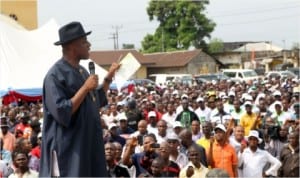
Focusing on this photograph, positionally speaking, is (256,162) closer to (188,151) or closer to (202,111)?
(188,151)

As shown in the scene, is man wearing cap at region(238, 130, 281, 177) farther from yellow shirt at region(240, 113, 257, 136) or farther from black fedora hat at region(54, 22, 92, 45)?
black fedora hat at region(54, 22, 92, 45)

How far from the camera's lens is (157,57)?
5778 centimetres

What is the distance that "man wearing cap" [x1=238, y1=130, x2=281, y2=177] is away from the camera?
24.7 ft

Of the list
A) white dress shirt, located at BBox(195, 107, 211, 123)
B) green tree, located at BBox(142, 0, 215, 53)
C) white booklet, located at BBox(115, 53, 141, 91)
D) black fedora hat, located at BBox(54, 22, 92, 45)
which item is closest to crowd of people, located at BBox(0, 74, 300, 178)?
white booklet, located at BBox(115, 53, 141, 91)

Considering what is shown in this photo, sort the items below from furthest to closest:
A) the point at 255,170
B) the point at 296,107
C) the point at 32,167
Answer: the point at 296,107 < the point at 255,170 < the point at 32,167

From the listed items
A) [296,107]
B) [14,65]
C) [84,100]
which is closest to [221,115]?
[296,107]

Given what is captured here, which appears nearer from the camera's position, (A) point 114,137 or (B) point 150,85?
(A) point 114,137

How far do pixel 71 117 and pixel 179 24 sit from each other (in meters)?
59.4

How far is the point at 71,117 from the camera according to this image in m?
3.54

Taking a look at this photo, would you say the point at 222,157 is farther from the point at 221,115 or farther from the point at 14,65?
the point at 14,65

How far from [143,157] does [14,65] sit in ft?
43.3

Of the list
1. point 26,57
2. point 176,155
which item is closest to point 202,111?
point 176,155

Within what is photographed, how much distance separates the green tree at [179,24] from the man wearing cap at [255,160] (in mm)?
53775

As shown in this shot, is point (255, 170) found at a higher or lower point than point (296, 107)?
lower
